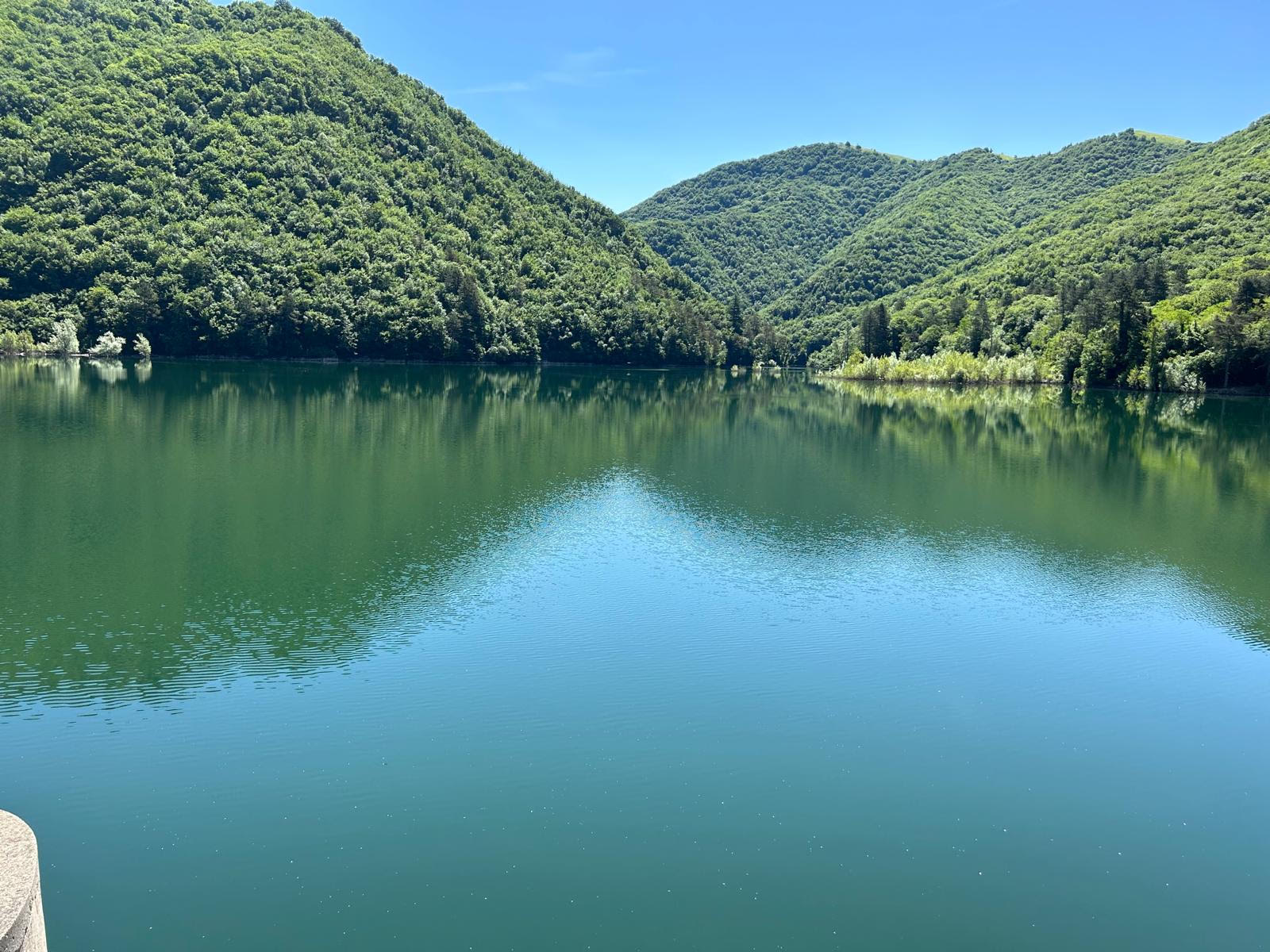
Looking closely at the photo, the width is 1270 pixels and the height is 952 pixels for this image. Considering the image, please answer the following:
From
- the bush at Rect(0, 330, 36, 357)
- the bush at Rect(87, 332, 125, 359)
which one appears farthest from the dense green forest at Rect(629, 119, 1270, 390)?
the bush at Rect(0, 330, 36, 357)

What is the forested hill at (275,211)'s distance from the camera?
104 m

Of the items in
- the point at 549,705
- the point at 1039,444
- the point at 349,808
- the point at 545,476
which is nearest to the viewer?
the point at 349,808

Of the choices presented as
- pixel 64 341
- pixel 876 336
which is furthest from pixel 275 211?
pixel 876 336

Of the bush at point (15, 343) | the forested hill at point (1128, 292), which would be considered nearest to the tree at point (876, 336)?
the forested hill at point (1128, 292)

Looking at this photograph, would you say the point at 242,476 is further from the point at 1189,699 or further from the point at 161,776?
the point at 1189,699

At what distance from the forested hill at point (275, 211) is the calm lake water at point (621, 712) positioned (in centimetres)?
8199

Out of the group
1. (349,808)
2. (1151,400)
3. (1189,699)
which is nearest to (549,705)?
(349,808)

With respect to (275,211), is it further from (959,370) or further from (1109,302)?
(1109,302)

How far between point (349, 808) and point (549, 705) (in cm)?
392

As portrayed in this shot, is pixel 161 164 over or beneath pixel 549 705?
over

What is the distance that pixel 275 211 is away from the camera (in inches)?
4751

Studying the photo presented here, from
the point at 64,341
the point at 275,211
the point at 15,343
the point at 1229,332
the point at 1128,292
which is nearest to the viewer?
the point at 1229,332

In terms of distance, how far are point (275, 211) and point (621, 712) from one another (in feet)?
407

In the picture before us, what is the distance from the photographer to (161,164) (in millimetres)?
115875
